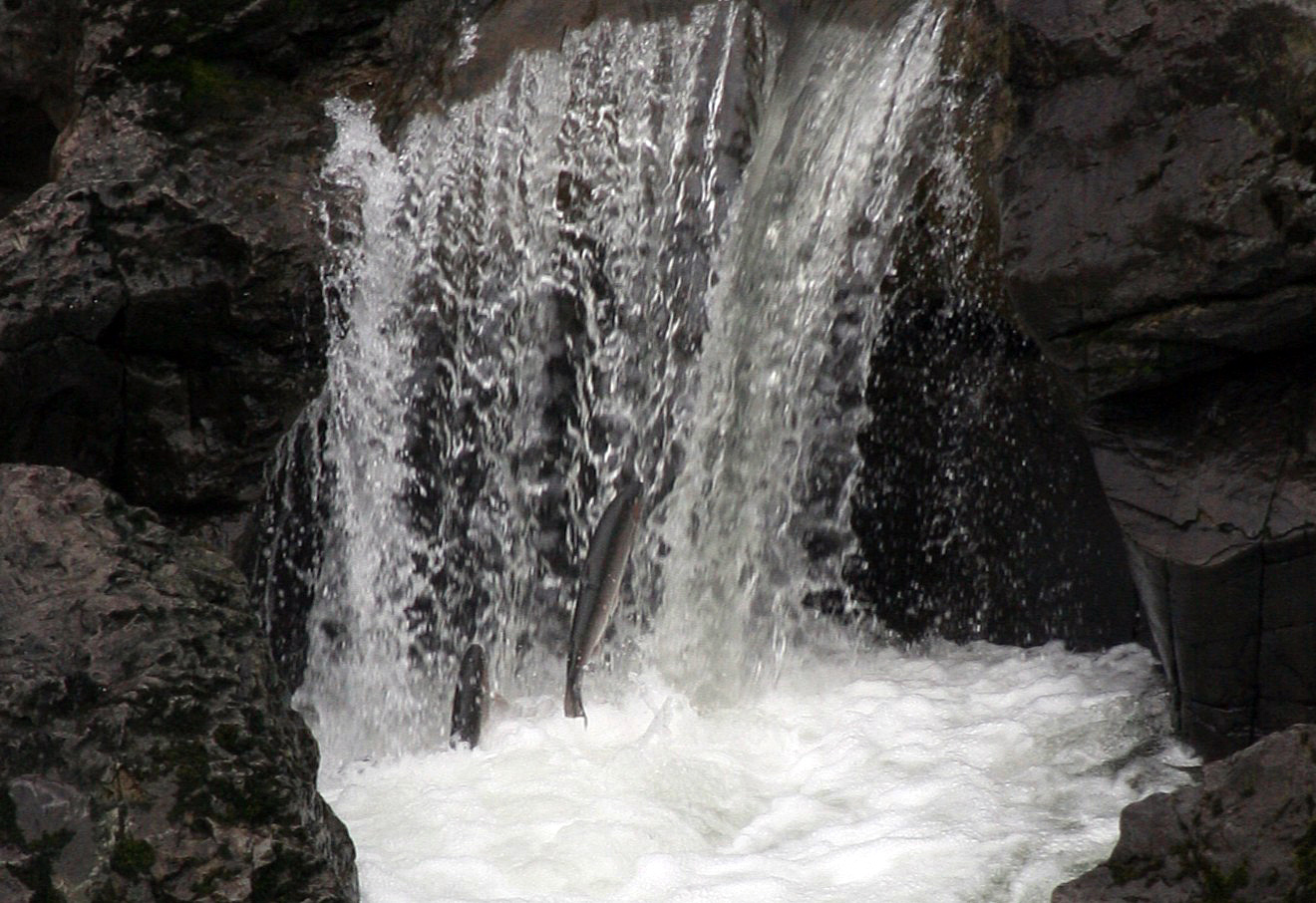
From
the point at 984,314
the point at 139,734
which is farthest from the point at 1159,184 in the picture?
the point at 139,734

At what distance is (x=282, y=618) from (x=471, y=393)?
114 centimetres

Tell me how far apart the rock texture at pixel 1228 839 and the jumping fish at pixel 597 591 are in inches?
81.5

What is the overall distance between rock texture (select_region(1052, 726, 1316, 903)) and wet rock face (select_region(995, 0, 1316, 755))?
94 centimetres

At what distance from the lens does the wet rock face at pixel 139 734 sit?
12.2 ft

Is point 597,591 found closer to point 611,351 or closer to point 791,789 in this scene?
point 791,789

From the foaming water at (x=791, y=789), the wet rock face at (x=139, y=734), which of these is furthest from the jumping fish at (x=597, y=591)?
the wet rock face at (x=139, y=734)

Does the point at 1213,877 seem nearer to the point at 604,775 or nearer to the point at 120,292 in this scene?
the point at 604,775

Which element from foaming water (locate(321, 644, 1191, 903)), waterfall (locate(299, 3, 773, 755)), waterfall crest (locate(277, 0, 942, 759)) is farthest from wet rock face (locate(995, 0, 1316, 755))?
waterfall (locate(299, 3, 773, 755))

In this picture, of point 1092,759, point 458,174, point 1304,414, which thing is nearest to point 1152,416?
point 1304,414

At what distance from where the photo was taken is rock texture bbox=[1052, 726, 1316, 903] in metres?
3.43

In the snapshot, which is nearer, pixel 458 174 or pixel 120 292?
pixel 120 292

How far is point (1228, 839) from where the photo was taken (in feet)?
11.5

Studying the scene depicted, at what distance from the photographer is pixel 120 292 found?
5.69 metres

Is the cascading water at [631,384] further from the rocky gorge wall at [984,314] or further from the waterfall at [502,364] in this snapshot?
the rocky gorge wall at [984,314]
